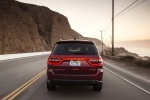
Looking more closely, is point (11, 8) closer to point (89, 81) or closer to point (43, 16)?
point (43, 16)

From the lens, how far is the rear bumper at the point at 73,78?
7.96m

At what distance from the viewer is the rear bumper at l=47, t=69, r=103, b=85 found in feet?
26.1

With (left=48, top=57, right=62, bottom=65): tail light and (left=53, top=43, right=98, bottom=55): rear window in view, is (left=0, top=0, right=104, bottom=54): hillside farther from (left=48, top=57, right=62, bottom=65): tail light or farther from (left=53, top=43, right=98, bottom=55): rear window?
(left=48, top=57, right=62, bottom=65): tail light

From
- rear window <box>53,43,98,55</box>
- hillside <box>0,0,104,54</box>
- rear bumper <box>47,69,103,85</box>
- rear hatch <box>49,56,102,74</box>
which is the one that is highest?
hillside <box>0,0,104,54</box>

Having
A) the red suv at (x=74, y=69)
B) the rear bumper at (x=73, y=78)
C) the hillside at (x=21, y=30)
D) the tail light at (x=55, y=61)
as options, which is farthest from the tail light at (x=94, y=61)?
the hillside at (x=21, y=30)

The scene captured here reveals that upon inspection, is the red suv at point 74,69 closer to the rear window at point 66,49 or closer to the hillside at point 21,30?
the rear window at point 66,49

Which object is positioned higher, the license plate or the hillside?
the hillside

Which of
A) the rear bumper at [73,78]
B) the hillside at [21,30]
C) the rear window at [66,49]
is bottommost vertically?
the rear bumper at [73,78]

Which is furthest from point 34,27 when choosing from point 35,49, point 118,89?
point 118,89

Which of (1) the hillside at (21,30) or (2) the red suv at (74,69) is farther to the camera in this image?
(1) the hillside at (21,30)

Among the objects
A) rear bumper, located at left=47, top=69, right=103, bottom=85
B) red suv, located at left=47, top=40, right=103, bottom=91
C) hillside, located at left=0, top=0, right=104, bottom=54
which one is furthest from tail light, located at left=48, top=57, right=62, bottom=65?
hillside, located at left=0, top=0, right=104, bottom=54

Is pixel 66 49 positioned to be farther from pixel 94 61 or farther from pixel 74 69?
pixel 94 61

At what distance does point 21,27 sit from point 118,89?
238ft

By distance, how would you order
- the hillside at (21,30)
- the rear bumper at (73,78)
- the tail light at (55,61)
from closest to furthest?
the rear bumper at (73,78) → the tail light at (55,61) → the hillside at (21,30)
